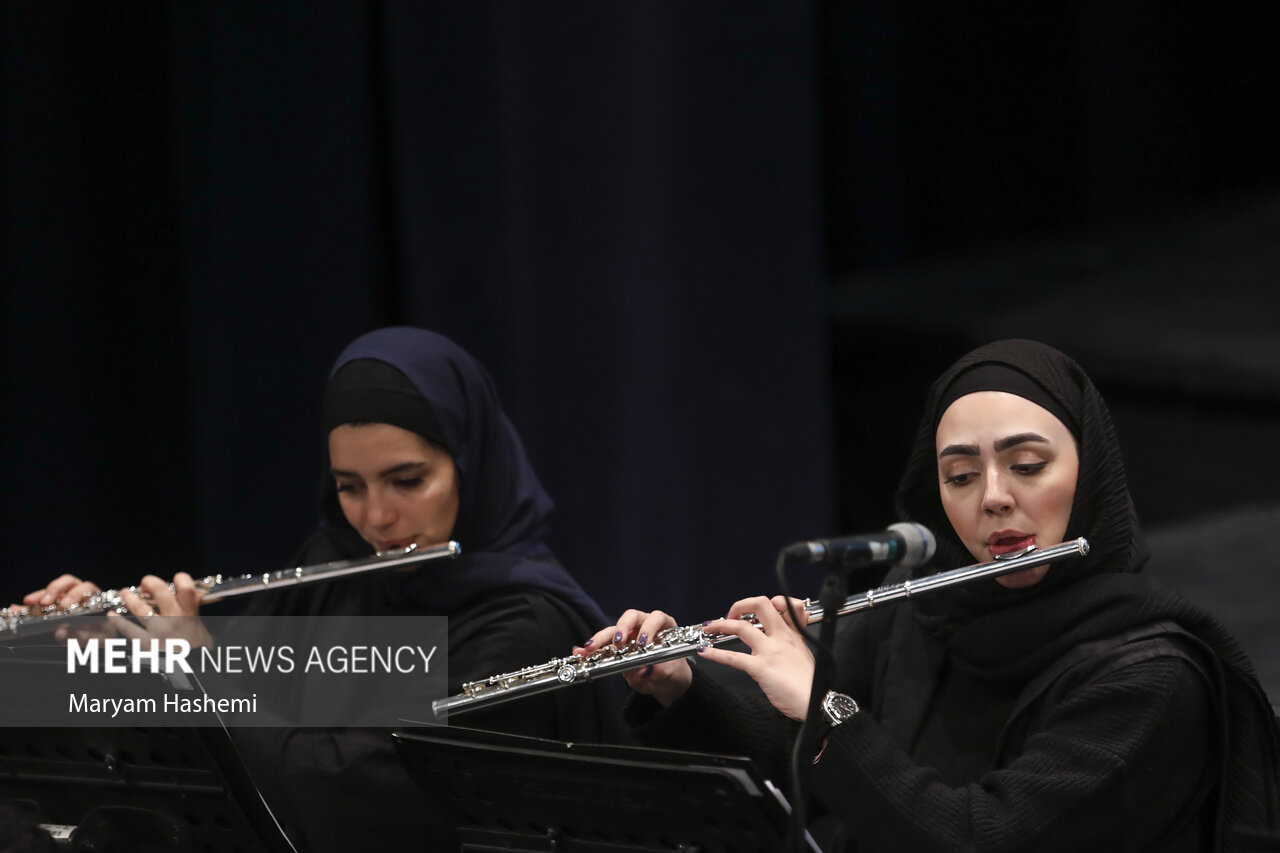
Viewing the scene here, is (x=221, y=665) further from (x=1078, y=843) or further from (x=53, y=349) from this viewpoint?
(x=53, y=349)

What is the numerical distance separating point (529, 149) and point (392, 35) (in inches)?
20.2

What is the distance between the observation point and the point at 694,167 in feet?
13.8

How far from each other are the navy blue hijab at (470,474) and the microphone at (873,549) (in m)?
0.96

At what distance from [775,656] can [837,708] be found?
113mm

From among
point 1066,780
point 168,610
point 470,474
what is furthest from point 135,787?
point 1066,780

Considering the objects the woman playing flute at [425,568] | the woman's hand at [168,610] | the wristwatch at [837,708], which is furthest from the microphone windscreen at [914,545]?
the woman's hand at [168,610]

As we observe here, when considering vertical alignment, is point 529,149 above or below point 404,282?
above

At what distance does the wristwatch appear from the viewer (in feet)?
6.35

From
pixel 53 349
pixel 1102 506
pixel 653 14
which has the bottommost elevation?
pixel 1102 506

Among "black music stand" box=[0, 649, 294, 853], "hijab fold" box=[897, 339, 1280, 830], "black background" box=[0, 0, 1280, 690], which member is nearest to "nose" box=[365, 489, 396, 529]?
"black music stand" box=[0, 649, 294, 853]

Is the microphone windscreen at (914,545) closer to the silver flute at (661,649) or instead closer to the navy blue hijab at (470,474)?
the silver flute at (661,649)

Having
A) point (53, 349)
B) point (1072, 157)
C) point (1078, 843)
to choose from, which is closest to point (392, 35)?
point (53, 349)

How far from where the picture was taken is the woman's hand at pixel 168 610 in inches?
103

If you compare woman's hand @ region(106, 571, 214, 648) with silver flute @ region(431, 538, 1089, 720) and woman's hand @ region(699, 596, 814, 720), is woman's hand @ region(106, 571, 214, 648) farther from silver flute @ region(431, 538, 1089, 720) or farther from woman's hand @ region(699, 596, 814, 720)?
woman's hand @ region(699, 596, 814, 720)
